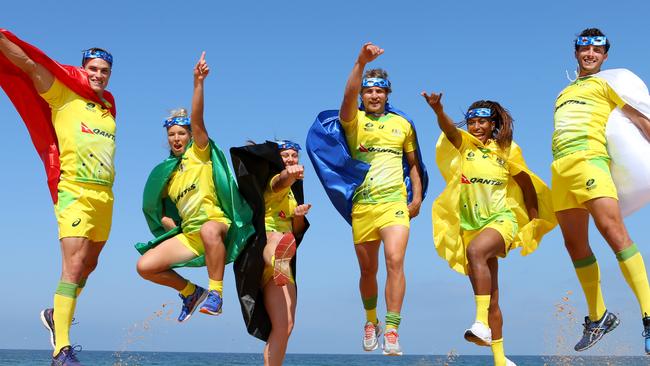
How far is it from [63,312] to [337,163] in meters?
3.53

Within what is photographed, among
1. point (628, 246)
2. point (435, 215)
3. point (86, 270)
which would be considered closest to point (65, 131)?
point (86, 270)

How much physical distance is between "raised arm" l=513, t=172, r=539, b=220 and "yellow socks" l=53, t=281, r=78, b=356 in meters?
5.44

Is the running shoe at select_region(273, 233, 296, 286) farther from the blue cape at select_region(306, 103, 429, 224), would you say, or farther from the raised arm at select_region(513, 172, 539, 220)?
the raised arm at select_region(513, 172, 539, 220)

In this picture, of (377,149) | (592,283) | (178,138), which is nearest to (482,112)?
(377,149)

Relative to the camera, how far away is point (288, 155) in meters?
9.98

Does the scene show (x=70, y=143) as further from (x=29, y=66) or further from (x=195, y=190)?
(x=195, y=190)

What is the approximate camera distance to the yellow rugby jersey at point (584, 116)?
887cm

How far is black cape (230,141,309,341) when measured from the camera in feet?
31.3

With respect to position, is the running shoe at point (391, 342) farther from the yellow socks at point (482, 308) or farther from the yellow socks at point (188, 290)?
the yellow socks at point (188, 290)

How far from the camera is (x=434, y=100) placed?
9773 millimetres

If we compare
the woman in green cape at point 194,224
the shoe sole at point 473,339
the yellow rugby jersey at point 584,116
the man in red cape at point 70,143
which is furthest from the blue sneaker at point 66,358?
the yellow rugby jersey at point 584,116

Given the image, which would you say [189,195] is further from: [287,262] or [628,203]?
[628,203]

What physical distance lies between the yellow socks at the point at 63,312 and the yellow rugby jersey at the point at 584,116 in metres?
5.46

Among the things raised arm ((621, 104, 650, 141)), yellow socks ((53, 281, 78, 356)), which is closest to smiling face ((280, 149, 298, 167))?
yellow socks ((53, 281, 78, 356))
